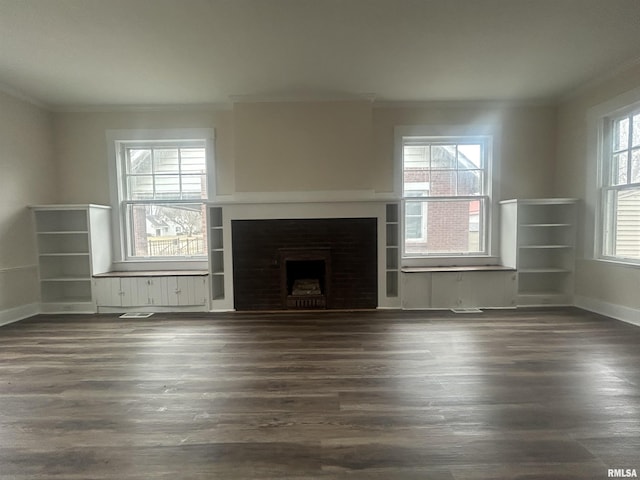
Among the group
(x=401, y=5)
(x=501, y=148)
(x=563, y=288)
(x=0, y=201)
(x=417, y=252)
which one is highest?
(x=401, y=5)

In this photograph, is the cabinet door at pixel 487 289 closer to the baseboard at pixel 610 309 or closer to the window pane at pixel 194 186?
the baseboard at pixel 610 309

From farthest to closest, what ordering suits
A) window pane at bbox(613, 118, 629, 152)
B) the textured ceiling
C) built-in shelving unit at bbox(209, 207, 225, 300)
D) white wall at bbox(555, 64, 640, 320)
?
built-in shelving unit at bbox(209, 207, 225, 300)
window pane at bbox(613, 118, 629, 152)
white wall at bbox(555, 64, 640, 320)
the textured ceiling

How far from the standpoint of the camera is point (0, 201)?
399cm

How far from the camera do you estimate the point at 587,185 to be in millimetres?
4285

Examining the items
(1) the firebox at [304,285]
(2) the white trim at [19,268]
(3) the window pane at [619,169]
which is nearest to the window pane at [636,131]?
(3) the window pane at [619,169]

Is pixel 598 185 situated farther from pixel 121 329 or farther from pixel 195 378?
pixel 121 329

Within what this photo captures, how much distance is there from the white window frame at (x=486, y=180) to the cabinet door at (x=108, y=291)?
4039mm

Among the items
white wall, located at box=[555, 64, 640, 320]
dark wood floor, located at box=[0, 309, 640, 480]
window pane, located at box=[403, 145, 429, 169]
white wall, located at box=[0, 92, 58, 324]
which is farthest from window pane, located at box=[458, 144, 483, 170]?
white wall, located at box=[0, 92, 58, 324]

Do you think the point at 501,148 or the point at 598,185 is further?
the point at 501,148

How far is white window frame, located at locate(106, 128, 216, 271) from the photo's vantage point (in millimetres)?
4746

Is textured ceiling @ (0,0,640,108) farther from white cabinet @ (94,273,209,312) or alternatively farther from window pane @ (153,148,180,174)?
white cabinet @ (94,273,209,312)

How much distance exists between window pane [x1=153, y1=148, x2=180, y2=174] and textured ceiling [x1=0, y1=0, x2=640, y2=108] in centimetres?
80

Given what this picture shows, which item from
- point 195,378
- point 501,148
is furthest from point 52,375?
point 501,148

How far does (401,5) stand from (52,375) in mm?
4017
